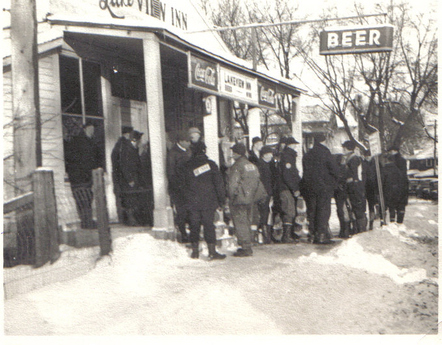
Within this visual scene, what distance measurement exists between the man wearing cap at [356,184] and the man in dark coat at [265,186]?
1.38m

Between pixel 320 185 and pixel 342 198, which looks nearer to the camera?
pixel 320 185

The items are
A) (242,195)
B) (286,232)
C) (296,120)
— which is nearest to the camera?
(242,195)

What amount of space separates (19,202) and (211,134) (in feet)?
13.7

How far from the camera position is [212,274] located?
20.2 feet

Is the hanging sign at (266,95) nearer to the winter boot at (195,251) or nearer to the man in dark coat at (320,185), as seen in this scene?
the man in dark coat at (320,185)

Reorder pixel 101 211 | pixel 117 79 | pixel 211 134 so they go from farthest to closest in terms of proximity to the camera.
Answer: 1. pixel 211 134
2. pixel 117 79
3. pixel 101 211

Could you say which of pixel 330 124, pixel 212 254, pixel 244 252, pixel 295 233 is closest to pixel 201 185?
pixel 212 254

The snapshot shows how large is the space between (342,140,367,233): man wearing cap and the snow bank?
1478 millimetres

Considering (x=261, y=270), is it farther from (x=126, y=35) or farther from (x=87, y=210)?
(x=126, y=35)

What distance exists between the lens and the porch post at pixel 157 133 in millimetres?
7031

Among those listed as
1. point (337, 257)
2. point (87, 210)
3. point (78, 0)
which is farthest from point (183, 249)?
point (78, 0)

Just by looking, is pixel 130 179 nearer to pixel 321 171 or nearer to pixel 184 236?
pixel 184 236

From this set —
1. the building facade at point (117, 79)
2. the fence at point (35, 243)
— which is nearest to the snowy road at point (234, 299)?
the fence at point (35, 243)

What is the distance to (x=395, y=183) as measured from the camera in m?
8.13
